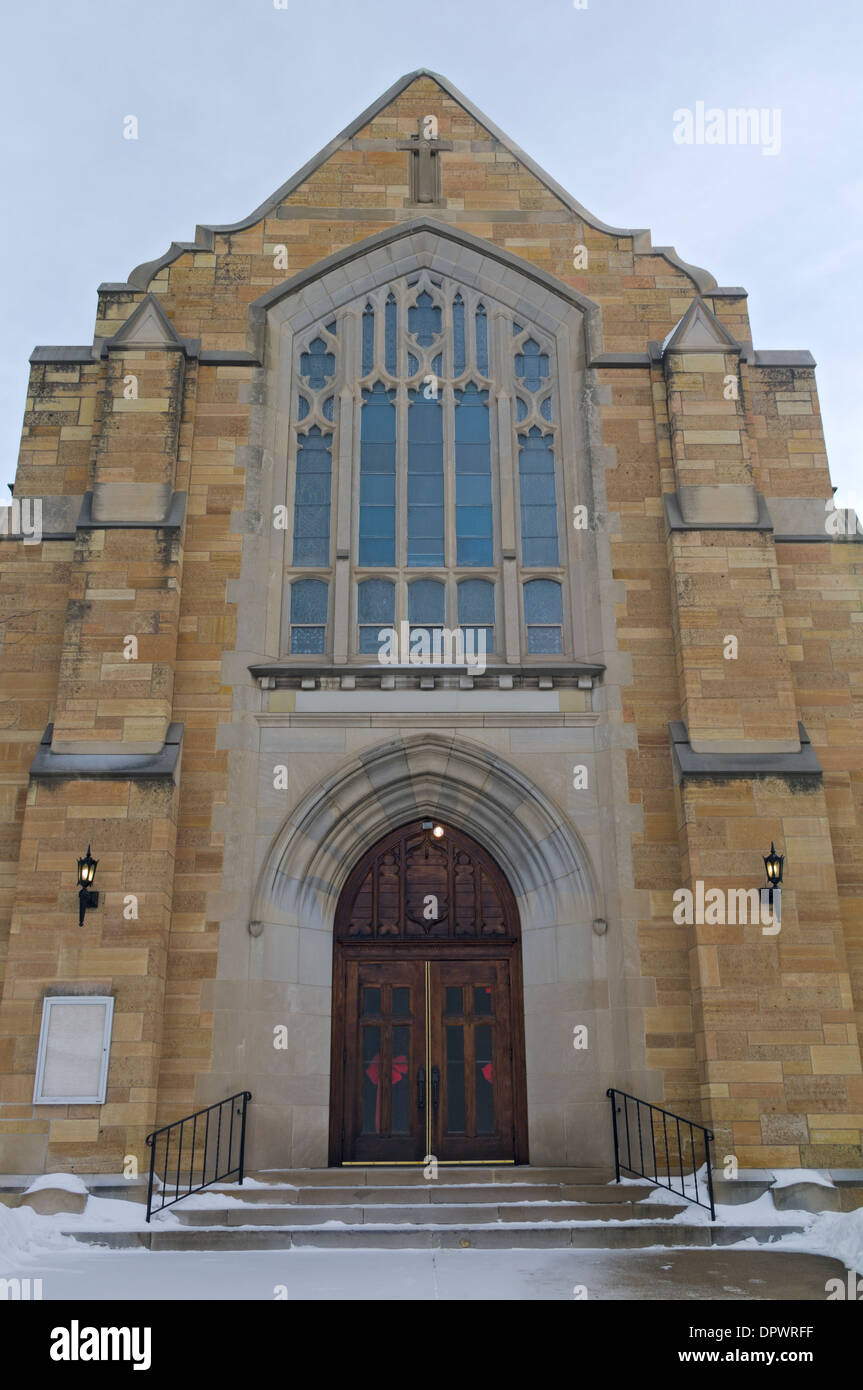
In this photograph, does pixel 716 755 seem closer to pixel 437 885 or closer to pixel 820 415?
pixel 437 885

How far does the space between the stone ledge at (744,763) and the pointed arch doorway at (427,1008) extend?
2.40 m

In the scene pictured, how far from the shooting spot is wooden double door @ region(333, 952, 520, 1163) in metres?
11.3

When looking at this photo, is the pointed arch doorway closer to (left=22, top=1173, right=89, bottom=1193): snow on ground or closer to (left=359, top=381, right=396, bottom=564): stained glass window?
(left=22, top=1173, right=89, bottom=1193): snow on ground

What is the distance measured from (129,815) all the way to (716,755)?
5.87m

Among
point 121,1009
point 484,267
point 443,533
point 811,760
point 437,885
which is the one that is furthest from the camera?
point 484,267

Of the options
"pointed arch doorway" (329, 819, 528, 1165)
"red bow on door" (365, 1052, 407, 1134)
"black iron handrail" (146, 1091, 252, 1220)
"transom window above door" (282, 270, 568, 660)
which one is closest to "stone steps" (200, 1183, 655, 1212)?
"black iron handrail" (146, 1091, 252, 1220)

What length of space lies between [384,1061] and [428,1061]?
17.8 inches

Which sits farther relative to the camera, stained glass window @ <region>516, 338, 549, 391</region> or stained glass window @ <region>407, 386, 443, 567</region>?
stained glass window @ <region>516, 338, 549, 391</region>

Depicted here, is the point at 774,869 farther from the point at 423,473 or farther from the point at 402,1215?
the point at 423,473

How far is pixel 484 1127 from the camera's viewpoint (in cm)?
1144

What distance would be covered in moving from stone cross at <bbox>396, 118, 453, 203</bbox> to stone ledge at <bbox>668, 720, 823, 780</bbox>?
25.6ft

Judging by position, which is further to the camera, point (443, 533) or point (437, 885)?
point (443, 533)

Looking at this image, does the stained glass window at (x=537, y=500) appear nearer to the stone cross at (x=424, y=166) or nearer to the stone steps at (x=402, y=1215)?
the stone cross at (x=424, y=166)

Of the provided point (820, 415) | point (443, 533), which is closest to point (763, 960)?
point (443, 533)
